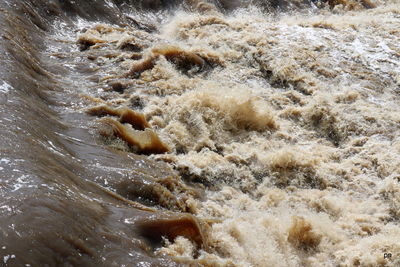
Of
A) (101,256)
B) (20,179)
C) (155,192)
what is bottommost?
(155,192)

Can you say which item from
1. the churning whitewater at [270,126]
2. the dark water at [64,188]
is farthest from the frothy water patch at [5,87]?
the churning whitewater at [270,126]

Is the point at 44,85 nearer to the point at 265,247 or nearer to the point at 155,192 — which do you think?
the point at 155,192

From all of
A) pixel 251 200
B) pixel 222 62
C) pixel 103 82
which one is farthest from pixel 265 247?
pixel 222 62

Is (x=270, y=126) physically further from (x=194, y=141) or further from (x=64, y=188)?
(x=64, y=188)

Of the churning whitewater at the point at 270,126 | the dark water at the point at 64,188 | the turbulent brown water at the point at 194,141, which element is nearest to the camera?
the dark water at the point at 64,188

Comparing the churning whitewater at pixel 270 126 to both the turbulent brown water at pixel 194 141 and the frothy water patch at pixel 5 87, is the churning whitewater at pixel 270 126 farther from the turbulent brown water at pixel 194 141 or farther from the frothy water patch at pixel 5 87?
the frothy water patch at pixel 5 87

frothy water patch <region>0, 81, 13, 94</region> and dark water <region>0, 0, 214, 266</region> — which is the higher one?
frothy water patch <region>0, 81, 13, 94</region>

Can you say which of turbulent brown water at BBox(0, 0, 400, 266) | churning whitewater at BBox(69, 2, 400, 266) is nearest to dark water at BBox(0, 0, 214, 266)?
turbulent brown water at BBox(0, 0, 400, 266)

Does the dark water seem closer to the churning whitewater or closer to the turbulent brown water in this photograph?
the turbulent brown water
